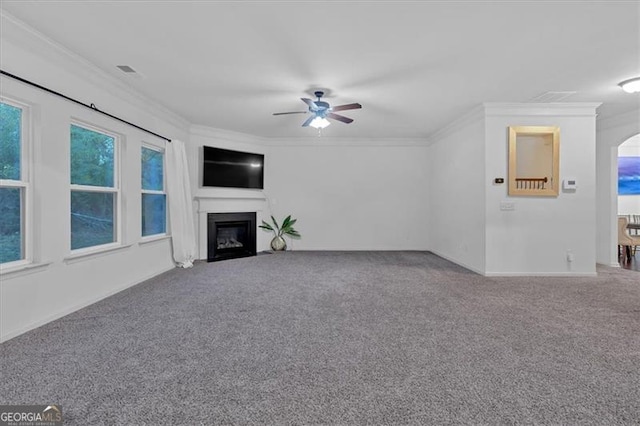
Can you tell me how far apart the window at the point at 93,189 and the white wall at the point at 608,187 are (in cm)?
780

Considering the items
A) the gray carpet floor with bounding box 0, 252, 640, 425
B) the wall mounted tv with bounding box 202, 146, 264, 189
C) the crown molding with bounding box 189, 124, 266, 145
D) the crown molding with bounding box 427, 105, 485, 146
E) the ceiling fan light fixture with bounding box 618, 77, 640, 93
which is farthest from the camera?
the wall mounted tv with bounding box 202, 146, 264, 189

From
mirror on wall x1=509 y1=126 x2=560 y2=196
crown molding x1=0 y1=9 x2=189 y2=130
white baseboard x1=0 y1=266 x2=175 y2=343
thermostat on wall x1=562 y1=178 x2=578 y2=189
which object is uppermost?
crown molding x1=0 y1=9 x2=189 y2=130

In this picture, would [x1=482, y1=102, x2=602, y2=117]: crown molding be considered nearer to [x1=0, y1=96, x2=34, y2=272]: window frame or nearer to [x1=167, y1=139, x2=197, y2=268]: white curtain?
[x1=167, y1=139, x2=197, y2=268]: white curtain

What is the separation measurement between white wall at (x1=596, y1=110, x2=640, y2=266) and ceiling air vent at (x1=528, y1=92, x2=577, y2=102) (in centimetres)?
187

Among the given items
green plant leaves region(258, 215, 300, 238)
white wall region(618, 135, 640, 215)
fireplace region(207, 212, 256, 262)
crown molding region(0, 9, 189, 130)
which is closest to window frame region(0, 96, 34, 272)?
crown molding region(0, 9, 189, 130)

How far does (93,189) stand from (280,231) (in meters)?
4.08

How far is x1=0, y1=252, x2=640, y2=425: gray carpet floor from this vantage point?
5.47 ft

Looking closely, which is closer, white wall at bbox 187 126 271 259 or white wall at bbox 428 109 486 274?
white wall at bbox 428 109 486 274

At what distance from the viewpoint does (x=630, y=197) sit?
764cm

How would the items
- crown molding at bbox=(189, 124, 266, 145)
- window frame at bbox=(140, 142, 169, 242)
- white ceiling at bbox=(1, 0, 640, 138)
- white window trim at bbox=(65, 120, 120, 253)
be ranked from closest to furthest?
white ceiling at bbox=(1, 0, 640, 138) → white window trim at bbox=(65, 120, 120, 253) → window frame at bbox=(140, 142, 169, 242) → crown molding at bbox=(189, 124, 266, 145)

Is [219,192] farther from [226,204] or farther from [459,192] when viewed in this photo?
[459,192]

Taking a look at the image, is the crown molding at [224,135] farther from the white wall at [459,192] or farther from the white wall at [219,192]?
the white wall at [459,192]

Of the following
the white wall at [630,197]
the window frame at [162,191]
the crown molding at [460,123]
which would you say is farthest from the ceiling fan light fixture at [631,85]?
the window frame at [162,191]

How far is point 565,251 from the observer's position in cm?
482
